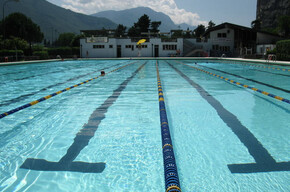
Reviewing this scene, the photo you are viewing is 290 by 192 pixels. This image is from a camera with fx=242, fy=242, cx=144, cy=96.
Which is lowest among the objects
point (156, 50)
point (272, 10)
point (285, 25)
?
point (156, 50)

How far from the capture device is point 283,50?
22516mm

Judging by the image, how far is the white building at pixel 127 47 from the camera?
39.8 metres

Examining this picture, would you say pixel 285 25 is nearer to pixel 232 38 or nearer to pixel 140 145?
pixel 232 38

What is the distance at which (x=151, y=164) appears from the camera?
309 cm

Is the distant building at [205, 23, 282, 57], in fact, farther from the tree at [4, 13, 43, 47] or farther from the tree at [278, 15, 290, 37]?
the tree at [4, 13, 43, 47]

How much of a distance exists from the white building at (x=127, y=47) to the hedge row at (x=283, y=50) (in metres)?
17.9

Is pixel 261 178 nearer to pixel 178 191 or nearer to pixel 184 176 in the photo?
pixel 184 176

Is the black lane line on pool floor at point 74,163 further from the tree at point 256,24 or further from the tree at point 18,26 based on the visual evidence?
the tree at point 256,24

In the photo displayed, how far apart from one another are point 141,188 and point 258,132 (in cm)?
267

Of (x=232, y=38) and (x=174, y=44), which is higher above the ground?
(x=232, y=38)

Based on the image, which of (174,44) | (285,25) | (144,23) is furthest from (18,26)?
(285,25)

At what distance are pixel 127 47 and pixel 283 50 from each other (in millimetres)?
24288

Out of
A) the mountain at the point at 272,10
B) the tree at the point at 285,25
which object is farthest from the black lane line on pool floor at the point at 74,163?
the mountain at the point at 272,10

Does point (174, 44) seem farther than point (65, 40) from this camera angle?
No
